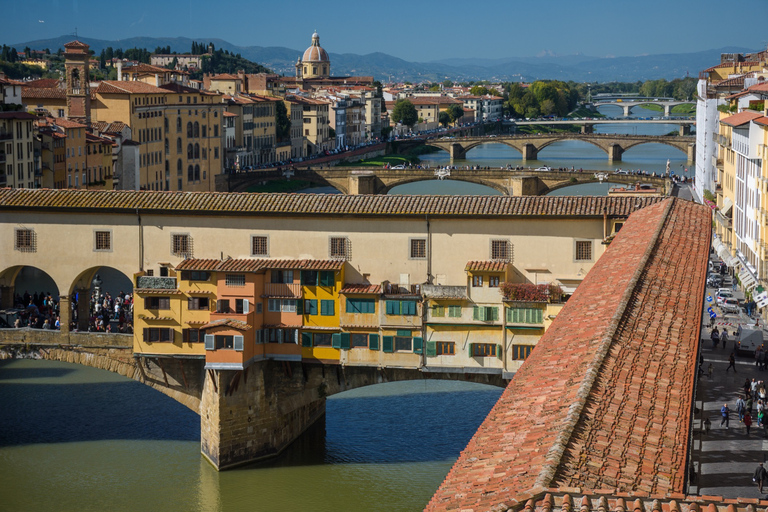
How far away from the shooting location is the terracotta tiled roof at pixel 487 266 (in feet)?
65.0

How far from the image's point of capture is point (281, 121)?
86.9 m

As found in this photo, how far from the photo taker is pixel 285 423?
21.1 meters

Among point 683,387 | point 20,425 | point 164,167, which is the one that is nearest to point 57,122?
point 164,167

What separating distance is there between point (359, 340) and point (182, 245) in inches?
143

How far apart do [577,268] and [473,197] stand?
2139 mm

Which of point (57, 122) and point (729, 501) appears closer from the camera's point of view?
point (729, 501)

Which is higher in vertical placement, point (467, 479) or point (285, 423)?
point (467, 479)

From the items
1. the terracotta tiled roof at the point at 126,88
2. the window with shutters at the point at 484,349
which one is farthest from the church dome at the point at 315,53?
the window with shutters at the point at 484,349

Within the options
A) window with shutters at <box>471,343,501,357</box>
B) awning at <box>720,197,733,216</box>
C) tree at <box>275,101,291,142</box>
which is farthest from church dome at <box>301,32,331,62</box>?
window with shutters at <box>471,343,501,357</box>

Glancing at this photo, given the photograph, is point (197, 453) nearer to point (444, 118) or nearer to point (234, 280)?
point (234, 280)

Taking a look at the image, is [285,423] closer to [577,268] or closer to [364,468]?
[364,468]

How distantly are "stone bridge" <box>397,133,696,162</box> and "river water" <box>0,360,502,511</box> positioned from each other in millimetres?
65611

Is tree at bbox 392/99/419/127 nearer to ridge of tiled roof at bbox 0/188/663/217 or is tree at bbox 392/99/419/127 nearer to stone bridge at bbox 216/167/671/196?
stone bridge at bbox 216/167/671/196

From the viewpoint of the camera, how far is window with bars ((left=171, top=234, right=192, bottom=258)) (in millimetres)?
21078
